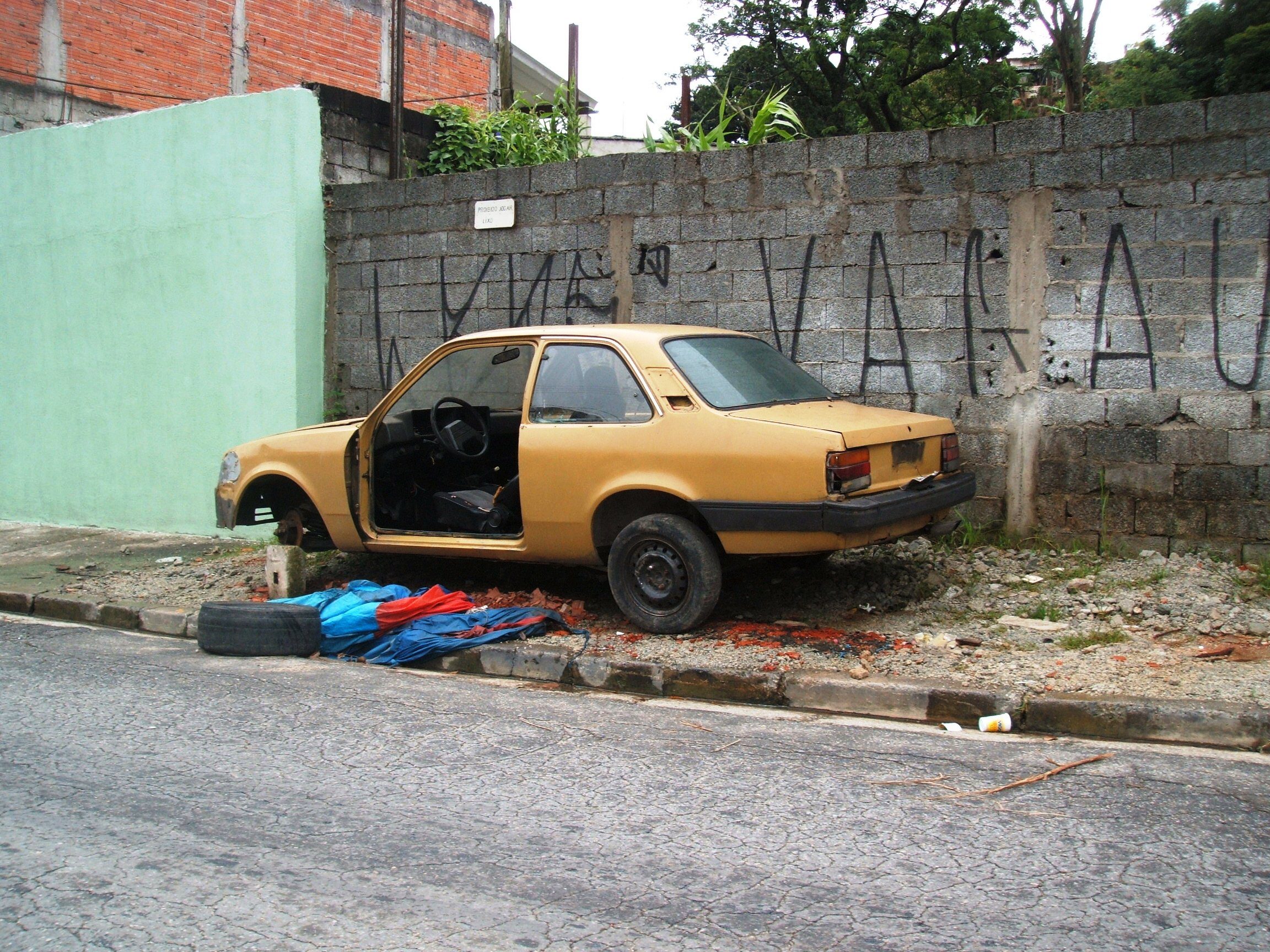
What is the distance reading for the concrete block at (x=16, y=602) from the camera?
811 centimetres

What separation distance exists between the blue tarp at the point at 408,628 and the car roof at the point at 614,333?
1.60 meters

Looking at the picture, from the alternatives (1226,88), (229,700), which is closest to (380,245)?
(229,700)

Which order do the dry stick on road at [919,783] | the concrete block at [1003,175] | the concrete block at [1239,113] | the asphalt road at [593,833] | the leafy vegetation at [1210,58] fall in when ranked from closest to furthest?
the asphalt road at [593,833] < the dry stick on road at [919,783] < the concrete block at [1239,113] < the concrete block at [1003,175] < the leafy vegetation at [1210,58]

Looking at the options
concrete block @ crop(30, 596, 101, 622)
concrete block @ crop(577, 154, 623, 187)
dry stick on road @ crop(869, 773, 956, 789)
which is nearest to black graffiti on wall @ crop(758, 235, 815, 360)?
concrete block @ crop(577, 154, 623, 187)

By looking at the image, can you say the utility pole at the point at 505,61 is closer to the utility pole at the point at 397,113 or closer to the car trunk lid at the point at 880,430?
the utility pole at the point at 397,113

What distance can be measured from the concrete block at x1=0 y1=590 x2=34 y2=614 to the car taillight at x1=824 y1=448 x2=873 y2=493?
6071mm

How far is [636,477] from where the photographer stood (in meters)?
5.92

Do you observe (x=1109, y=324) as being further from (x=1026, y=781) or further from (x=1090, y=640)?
(x=1026, y=781)

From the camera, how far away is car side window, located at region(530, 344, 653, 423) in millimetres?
6094

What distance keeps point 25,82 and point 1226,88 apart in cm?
1562

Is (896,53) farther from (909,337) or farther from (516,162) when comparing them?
(909,337)

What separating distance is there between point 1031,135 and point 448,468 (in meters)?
4.38

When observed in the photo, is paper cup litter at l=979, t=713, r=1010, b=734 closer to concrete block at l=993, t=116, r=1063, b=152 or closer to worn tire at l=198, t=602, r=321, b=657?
worn tire at l=198, t=602, r=321, b=657

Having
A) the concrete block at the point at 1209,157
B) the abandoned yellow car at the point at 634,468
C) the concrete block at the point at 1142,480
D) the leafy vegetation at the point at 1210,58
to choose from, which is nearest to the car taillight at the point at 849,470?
the abandoned yellow car at the point at 634,468
